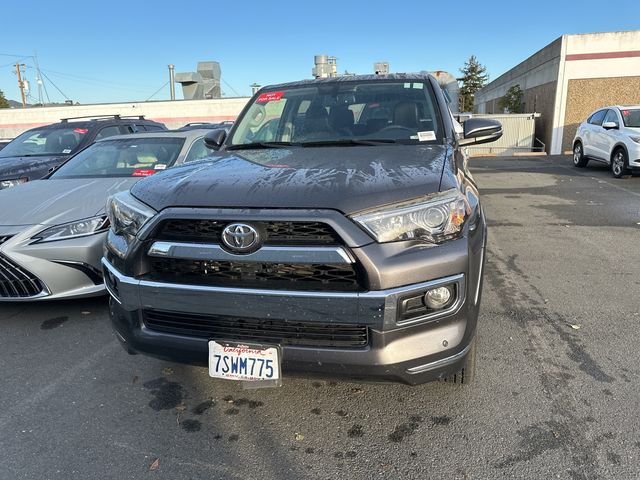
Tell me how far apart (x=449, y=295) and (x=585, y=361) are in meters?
1.62

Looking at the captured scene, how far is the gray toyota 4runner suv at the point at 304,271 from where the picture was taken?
2023 millimetres

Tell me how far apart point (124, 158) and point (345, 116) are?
296 centimetres

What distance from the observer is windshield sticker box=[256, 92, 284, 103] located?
407 cm

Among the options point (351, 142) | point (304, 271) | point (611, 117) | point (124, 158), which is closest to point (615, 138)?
point (611, 117)

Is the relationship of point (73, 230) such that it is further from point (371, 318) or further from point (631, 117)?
point (631, 117)

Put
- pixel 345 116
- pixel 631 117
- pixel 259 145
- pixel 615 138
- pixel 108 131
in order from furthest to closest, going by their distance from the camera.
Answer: pixel 615 138 → pixel 631 117 → pixel 108 131 → pixel 345 116 → pixel 259 145

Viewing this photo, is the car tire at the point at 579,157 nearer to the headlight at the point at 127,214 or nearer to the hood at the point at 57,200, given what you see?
the hood at the point at 57,200

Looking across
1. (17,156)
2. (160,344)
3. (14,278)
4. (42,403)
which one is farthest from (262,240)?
(17,156)

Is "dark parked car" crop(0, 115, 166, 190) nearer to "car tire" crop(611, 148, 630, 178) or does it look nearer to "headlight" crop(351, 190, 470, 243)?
"headlight" crop(351, 190, 470, 243)

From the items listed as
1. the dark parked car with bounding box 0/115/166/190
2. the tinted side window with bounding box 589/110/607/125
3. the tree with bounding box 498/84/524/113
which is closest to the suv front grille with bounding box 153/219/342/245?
the dark parked car with bounding box 0/115/166/190

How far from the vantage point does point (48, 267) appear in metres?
3.65

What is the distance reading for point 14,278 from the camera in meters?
3.65

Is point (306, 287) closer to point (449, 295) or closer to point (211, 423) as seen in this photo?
point (449, 295)

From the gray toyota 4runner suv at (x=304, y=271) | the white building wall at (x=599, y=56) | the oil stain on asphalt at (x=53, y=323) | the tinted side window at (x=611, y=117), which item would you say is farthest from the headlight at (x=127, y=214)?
the white building wall at (x=599, y=56)
